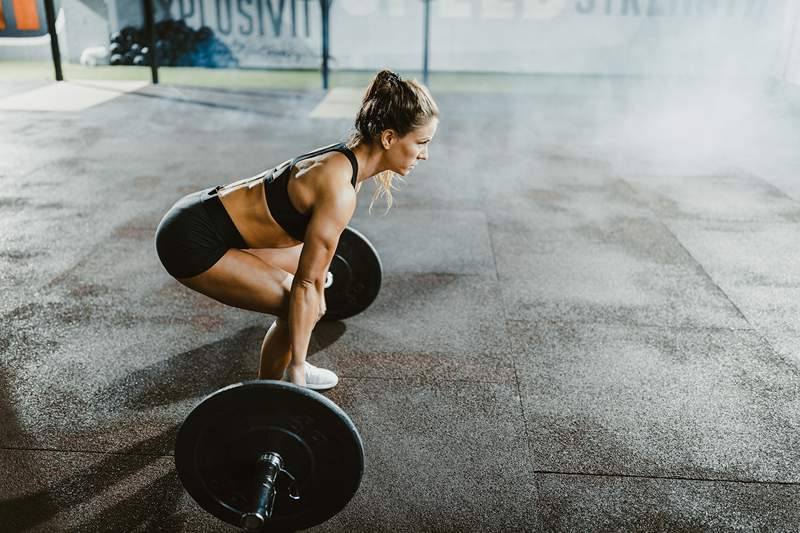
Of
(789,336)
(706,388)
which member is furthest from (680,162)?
(706,388)

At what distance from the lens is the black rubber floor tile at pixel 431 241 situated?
10.8 feet

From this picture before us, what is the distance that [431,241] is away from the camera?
364cm

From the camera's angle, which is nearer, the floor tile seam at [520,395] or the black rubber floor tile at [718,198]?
the floor tile seam at [520,395]

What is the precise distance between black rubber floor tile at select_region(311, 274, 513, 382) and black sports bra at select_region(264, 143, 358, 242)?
0.74m

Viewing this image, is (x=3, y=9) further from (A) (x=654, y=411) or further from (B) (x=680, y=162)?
(A) (x=654, y=411)

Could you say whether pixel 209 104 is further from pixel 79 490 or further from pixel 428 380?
pixel 79 490

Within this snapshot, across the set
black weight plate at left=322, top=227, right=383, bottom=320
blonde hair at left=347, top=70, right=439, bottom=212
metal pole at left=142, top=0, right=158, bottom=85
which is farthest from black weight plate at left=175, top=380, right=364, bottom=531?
metal pole at left=142, top=0, right=158, bottom=85

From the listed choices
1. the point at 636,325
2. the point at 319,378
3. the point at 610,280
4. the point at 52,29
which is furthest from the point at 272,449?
the point at 52,29

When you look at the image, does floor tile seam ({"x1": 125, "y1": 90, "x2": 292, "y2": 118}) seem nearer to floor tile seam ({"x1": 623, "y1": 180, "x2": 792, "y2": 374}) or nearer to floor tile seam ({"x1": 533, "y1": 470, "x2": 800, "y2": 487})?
floor tile seam ({"x1": 623, "y1": 180, "x2": 792, "y2": 374})

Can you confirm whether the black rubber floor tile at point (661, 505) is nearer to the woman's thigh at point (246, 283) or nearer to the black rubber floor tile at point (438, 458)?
the black rubber floor tile at point (438, 458)

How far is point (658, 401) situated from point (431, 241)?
1.70 meters

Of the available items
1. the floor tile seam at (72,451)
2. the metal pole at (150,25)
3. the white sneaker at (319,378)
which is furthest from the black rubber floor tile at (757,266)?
the metal pole at (150,25)

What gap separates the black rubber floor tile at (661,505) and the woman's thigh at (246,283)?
896 mm

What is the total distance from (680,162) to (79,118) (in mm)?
5679
